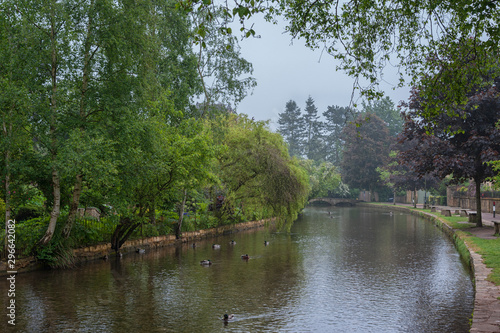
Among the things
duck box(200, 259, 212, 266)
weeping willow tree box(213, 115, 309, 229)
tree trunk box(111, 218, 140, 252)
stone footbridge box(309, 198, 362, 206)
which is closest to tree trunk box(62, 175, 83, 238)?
tree trunk box(111, 218, 140, 252)

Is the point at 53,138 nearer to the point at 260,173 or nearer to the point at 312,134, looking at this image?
the point at 260,173

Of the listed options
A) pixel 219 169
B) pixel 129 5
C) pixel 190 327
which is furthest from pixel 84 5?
pixel 219 169

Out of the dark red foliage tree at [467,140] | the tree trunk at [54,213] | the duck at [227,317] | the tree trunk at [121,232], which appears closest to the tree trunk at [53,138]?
the tree trunk at [54,213]

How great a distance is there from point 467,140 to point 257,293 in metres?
17.2

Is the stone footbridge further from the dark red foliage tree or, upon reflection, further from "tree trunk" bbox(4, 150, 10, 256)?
"tree trunk" bbox(4, 150, 10, 256)

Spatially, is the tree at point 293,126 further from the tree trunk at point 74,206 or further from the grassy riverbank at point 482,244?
the tree trunk at point 74,206

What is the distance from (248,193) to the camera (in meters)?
28.7

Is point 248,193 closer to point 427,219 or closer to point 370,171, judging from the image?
point 427,219

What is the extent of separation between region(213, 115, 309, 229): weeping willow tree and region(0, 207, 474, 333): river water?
5.22 m

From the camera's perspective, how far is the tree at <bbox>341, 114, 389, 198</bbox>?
7625 centimetres

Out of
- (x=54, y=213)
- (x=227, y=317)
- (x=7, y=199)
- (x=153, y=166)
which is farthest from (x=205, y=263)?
(x=227, y=317)

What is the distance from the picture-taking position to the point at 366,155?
7694cm

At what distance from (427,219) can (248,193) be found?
21.2 metres

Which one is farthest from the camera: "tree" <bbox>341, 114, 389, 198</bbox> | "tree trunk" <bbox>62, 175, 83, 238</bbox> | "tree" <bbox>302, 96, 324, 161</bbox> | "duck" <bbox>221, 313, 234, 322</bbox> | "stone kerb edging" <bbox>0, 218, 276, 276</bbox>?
"tree" <bbox>302, 96, 324, 161</bbox>
